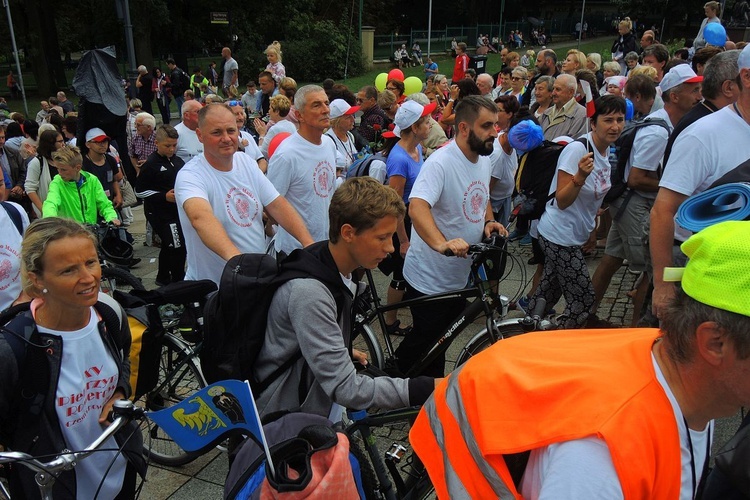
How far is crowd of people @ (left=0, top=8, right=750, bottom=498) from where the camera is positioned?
1150 mm

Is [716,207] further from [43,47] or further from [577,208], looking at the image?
[43,47]

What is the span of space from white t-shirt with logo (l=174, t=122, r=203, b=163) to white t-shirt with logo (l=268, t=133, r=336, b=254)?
260 centimetres

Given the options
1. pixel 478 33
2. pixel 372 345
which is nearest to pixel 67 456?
pixel 372 345

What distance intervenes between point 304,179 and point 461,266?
1.40m

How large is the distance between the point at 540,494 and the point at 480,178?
9.82ft

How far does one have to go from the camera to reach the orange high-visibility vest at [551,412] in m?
1.11

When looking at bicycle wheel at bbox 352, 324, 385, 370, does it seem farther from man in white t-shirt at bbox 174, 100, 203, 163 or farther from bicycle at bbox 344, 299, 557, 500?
man in white t-shirt at bbox 174, 100, 203, 163

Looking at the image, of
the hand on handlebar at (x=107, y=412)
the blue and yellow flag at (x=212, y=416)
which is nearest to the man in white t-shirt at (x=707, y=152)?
the blue and yellow flag at (x=212, y=416)

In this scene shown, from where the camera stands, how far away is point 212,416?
190 centimetres

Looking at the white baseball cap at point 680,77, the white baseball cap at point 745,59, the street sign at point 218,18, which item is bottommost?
the white baseball cap at point 680,77

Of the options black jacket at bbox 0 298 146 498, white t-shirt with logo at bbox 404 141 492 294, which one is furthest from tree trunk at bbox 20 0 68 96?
black jacket at bbox 0 298 146 498

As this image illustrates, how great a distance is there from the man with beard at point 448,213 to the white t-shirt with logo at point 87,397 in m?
1.93

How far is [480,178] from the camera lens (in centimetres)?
395

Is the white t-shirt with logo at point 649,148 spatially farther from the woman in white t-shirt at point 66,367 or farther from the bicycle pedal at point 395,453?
the woman in white t-shirt at point 66,367
